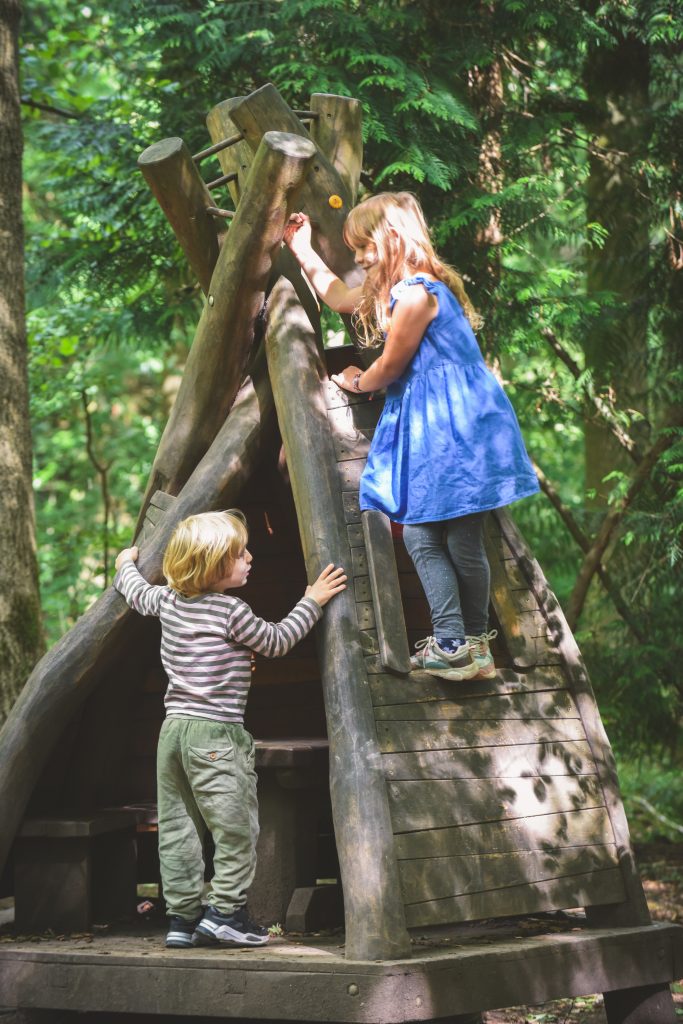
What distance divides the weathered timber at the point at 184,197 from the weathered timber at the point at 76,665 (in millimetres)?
1080

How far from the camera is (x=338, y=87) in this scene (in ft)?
22.9

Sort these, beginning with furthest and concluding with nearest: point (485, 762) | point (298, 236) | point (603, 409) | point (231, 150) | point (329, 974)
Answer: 1. point (603, 409)
2. point (231, 150)
3. point (298, 236)
4. point (485, 762)
5. point (329, 974)

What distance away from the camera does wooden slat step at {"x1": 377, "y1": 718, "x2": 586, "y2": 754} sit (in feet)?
13.8

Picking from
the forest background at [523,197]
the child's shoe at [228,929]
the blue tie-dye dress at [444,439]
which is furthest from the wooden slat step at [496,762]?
the forest background at [523,197]

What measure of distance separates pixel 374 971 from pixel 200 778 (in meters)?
0.98

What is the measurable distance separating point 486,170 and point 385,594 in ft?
14.6

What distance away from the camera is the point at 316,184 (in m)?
5.55

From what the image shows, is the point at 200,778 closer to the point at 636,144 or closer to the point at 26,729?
the point at 26,729

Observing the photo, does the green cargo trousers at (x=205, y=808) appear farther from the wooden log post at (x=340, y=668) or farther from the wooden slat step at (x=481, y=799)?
the wooden slat step at (x=481, y=799)

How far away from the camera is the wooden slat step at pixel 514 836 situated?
402cm

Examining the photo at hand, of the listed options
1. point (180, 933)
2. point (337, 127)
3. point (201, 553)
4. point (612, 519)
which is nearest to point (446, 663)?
point (201, 553)

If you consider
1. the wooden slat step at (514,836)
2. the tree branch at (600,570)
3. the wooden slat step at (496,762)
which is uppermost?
the tree branch at (600,570)

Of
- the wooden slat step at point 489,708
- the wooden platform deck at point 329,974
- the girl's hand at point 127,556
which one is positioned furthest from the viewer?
the girl's hand at point 127,556

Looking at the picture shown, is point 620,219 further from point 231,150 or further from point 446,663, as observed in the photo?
point 446,663
